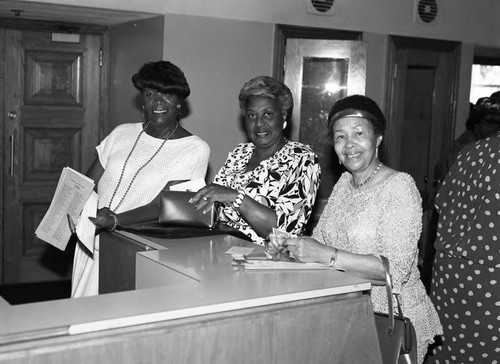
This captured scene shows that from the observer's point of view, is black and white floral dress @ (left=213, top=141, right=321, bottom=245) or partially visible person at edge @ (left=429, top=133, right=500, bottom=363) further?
black and white floral dress @ (left=213, top=141, right=321, bottom=245)

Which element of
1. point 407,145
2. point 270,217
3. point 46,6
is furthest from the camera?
point 407,145

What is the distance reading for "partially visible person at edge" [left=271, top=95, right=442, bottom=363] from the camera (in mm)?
2557

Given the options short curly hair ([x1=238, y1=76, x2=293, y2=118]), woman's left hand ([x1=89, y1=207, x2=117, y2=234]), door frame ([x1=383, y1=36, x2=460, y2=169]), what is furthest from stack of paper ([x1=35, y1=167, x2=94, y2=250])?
door frame ([x1=383, y1=36, x2=460, y2=169])

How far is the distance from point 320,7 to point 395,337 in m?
3.96

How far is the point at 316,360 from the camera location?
2.31 m

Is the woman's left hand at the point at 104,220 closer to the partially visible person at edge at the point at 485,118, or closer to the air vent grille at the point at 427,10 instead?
the partially visible person at edge at the point at 485,118

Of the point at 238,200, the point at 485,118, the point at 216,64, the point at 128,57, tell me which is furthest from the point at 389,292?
the point at 128,57

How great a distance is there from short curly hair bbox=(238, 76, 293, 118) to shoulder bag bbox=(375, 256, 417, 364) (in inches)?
45.7

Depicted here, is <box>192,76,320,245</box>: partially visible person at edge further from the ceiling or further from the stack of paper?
the ceiling

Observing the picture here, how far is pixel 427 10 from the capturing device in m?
6.53

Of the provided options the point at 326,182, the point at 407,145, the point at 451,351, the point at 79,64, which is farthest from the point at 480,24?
the point at 451,351

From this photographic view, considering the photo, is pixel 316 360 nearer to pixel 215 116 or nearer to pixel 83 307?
pixel 83 307

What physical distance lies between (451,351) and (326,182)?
9.39ft

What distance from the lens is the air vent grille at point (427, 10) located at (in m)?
6.48
